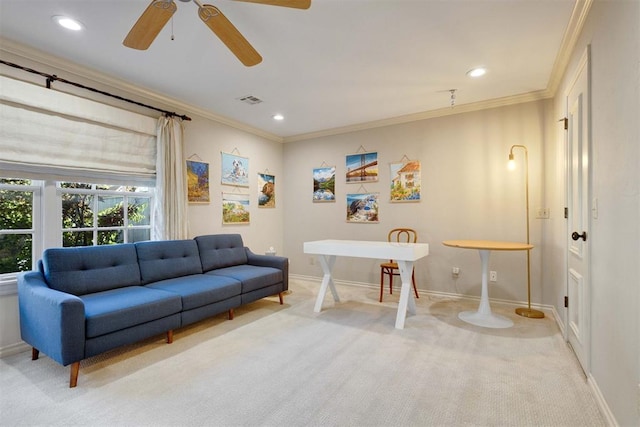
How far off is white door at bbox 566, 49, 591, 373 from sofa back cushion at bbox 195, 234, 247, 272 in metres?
3.42

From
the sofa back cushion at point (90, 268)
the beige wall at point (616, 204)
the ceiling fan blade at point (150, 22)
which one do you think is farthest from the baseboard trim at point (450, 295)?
the ceiling fan blade at point (150, 22)

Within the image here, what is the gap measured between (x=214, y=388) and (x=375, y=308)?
2.13m

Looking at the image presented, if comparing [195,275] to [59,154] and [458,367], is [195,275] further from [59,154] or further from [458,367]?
[458,367]

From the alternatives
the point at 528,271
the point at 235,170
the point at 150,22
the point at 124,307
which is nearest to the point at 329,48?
the point at 150,22

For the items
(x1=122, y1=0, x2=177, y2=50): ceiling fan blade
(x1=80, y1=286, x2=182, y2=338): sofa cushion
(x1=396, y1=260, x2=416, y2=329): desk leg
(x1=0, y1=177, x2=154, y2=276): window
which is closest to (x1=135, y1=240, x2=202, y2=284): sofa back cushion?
(x1=80, y1=286, x2=182, y2=338): sofa cushion

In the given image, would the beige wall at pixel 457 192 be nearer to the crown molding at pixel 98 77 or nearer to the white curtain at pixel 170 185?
the crown molding at pixel 98 77

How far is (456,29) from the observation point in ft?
7.73

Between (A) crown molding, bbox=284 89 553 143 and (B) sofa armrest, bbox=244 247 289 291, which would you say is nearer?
(A) crown molding, bbox=284 89 553 143

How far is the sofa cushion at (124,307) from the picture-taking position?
2.18 m

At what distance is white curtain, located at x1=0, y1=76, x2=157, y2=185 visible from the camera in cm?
249

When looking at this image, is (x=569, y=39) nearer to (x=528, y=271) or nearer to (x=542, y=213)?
(x=542, y=213)

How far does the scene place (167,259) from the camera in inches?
131

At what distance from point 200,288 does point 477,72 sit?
132 inches

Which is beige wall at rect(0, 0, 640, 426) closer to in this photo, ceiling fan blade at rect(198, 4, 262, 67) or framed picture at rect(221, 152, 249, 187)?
framed picture at rect(221, 152, 249, 187)
